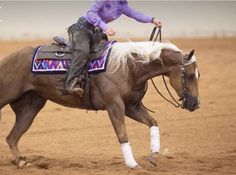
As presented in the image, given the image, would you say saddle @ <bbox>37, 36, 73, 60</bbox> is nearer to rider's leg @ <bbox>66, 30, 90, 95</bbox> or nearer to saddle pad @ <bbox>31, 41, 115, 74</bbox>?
saddle pad @ <bbox>31, 41, 115, 74</bbox>

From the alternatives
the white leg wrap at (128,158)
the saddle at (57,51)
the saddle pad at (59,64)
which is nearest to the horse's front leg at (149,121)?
the white leg wrap at (128,158)

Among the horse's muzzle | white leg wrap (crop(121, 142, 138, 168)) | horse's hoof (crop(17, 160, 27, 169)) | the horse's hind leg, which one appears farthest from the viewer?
the horse's hind leg

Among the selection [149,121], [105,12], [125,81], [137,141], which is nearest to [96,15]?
[105,12]

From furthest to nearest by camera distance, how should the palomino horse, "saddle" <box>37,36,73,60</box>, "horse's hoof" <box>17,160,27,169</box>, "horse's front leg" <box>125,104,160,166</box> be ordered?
1. "horse's hoof" <box>17,160,27,169</box>
2. "saddle" <box>37,36,73,60</box>
3. "horse's front leg" <box>125,104,160,166</box>
4. the palomino horse

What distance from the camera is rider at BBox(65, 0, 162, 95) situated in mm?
8914

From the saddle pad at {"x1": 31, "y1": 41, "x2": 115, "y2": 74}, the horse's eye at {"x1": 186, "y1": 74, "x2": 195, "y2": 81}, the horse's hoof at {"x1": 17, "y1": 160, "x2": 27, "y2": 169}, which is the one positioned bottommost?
the horse's hoof at {"x1": 17, "y1": 160, "x2": 27, "y2": 169}

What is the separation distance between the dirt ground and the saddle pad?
1.39 metres

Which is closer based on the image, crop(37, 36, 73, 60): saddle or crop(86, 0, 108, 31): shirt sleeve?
crop(86, 0, 108, 31): shirt sleeve

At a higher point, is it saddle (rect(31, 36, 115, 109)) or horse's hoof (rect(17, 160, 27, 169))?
saddle (rect(31, 36, 115, 109))

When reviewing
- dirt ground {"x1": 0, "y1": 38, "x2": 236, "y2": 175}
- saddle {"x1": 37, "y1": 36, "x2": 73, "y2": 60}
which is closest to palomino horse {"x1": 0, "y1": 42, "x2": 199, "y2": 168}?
saddle {"x1": 37, "y1": 36, "x2": 73, "y2": 60}

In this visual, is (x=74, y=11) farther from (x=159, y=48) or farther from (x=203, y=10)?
(x=159, y=48)

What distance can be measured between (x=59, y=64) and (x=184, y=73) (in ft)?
5.92

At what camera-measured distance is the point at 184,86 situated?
29.4 ft

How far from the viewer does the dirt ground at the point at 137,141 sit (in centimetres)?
912
